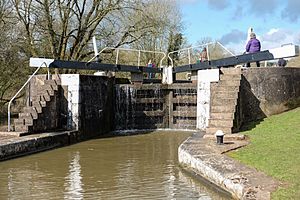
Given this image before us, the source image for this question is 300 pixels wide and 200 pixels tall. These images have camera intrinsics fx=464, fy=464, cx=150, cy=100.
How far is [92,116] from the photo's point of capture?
14.3 meters

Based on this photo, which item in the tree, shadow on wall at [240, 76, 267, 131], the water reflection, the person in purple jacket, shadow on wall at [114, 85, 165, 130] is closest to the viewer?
the water reflection

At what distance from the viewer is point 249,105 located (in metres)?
12.1

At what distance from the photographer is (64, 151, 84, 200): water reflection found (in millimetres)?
6488

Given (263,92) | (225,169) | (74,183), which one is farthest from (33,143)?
(263,92)

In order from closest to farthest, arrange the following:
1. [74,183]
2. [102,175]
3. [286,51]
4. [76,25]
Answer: [74,183]
[102,175]
[286,51]
[76,25]

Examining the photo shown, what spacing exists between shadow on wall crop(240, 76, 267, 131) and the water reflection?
15.8 feet

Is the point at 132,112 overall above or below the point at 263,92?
below

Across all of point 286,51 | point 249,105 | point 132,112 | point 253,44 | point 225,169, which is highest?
point 253,44

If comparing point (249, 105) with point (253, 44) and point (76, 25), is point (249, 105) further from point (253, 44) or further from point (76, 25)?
point (76, 25)

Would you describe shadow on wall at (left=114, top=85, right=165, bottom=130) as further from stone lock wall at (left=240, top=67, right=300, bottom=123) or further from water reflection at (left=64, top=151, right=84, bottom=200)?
water reflection at (left=64, top=151, right=84, bottom=200)

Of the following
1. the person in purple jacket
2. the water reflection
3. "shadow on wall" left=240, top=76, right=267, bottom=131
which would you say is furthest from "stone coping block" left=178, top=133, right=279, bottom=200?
the person in purple jacket

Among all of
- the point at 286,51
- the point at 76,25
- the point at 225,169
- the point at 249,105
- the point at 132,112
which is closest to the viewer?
the point at 225,169

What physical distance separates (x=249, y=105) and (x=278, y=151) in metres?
4.56

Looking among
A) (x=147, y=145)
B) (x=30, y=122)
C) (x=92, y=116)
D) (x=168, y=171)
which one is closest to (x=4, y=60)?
(x=92, y=116)
